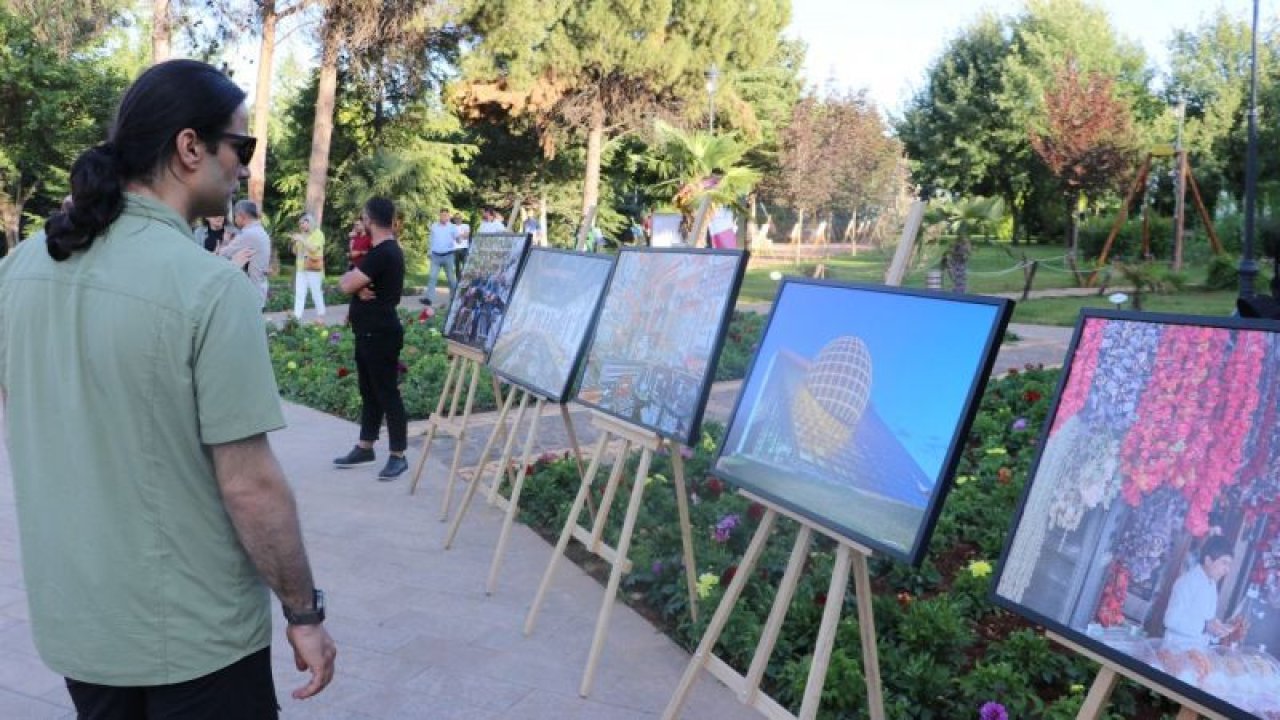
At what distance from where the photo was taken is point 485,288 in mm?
6211

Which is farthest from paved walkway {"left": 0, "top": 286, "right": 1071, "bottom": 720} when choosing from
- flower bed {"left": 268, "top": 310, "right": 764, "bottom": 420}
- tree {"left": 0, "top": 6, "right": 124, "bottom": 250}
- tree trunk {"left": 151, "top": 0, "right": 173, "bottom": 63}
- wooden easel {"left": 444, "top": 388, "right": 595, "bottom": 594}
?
Answer: tree {"left": 0, "top": 6, "right": 124, "bottom": 250}

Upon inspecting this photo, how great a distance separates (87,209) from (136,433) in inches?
16.2

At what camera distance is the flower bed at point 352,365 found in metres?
9.35

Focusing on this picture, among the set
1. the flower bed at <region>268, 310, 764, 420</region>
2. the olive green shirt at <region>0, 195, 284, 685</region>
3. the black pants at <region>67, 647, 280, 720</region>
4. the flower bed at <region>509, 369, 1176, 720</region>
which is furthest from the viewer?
the flower bed at <region>268, 310, 764, 420</region>

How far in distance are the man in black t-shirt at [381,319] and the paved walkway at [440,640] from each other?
0.83 m

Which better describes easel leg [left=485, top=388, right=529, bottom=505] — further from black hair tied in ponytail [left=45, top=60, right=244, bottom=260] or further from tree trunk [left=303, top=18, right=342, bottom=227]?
tree trunk [left=303, top=18, right=342, bottom=227]

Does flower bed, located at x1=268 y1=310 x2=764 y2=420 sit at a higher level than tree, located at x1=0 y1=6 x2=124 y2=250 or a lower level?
lower

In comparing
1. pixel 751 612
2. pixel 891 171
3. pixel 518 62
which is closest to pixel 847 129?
pixel 891 171

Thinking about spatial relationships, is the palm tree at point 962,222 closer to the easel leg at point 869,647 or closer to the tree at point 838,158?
the easel leg at point 869,647

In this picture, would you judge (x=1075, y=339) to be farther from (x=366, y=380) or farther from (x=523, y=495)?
(x=366, y=380)

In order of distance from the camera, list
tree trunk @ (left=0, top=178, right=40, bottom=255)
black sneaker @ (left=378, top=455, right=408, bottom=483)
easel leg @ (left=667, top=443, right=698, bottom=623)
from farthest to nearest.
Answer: tree trunk @ (left=0, top=178, right=40, bottom=255) → black sneaker @ (left=378, top=455, right=408, bottom=483) → easel leg @ (left=667, top=443, right=698, bottom=623)

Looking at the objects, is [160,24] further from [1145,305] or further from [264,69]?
[1145,305]

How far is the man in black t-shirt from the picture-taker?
6496mm

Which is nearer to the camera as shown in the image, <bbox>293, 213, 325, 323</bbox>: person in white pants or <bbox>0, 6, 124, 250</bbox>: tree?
<bbox>293, 213, 325, 323</bbox>: person in white pants
